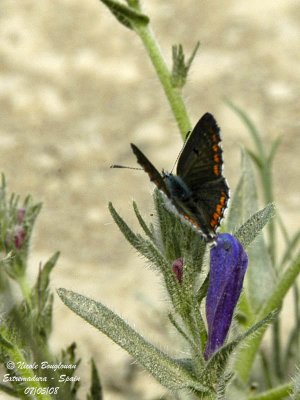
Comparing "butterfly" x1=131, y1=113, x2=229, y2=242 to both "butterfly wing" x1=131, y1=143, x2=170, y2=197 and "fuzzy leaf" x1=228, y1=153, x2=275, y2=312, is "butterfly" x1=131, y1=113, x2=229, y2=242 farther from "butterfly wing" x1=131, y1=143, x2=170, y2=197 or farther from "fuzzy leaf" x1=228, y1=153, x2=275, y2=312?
"fuzzy leaf" x1=228, y1=153, x2=275, y2=312

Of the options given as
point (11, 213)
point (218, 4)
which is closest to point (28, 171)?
point (218, 4)

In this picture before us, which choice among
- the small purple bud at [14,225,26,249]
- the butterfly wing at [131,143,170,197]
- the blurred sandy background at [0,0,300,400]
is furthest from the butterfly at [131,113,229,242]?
the blurred sandy background at [0,0,300,400]

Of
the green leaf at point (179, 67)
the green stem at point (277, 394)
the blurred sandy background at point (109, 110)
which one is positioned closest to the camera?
the green stem at point (277, 394)

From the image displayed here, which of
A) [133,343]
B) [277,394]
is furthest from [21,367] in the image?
[277,394]

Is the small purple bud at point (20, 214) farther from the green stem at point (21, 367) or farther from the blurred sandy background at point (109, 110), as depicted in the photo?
the blurred sandy background at point (109, 110)

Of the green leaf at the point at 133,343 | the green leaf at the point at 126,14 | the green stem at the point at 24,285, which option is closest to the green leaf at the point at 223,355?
the green leaf at the point at 133,343

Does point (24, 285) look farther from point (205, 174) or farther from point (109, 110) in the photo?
point (109, 110)
